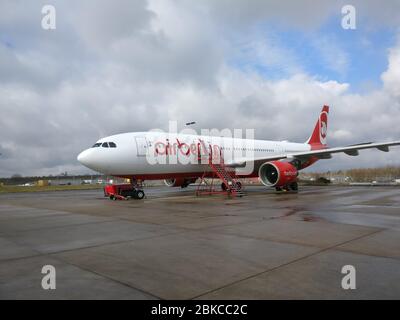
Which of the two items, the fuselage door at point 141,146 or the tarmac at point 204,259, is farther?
the fuselage door at point 141,146

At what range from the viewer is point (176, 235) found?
6816 mm

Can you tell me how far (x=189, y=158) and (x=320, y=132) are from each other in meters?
17.3

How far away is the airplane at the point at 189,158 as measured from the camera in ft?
55.5

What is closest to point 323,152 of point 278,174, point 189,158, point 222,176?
point 278,174

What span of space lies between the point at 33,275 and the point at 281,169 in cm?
1665

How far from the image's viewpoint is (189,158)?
65.6 feet

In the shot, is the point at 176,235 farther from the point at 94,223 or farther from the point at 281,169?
the point at 281,169

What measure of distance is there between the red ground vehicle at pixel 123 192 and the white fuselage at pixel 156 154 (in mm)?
831

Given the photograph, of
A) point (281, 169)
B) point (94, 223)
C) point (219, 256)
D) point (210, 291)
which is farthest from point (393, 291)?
point (281, 169)

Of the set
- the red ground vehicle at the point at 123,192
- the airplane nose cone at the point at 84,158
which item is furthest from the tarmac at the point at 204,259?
the red ground vehicle at the point at 123,192

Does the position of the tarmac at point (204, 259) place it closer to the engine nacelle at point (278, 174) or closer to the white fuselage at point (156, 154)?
the white fuselage at point (156, 154)

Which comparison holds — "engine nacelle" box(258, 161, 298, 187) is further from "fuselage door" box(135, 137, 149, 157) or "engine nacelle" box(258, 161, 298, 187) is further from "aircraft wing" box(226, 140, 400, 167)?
"fuselage door" box(135, 137, 149, 157)

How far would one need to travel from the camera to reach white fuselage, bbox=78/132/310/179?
16641mm
